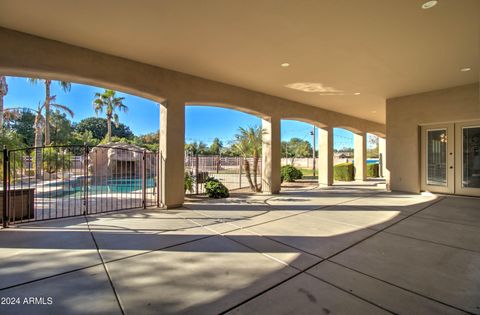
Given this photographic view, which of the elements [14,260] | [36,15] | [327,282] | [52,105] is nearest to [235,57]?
[36,15]

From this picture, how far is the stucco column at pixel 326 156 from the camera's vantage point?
34.2 ft

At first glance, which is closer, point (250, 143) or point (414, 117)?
point (414, 117)

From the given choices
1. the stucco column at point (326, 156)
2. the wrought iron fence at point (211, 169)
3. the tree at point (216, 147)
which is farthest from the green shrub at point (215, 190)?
the tree at point (216, 147)

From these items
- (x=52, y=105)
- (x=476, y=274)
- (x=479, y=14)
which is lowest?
(x=476, y=274)

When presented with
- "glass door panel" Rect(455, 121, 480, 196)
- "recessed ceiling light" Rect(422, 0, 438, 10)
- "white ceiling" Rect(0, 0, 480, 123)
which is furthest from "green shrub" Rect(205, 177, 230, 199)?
"glass door panel" Rect(455, 121, 480, 196)

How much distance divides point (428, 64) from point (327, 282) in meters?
5.78

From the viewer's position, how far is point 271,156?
807 centimetres

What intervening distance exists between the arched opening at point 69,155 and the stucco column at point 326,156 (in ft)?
24.3

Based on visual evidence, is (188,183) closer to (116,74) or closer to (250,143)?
(250,143)

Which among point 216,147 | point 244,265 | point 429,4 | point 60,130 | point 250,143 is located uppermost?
point 60,130

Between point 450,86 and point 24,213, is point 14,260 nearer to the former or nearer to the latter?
point 24,213

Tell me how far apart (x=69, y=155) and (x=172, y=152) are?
129 inches

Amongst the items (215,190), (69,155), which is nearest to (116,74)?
(69,155)

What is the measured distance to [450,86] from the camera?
695 cm
